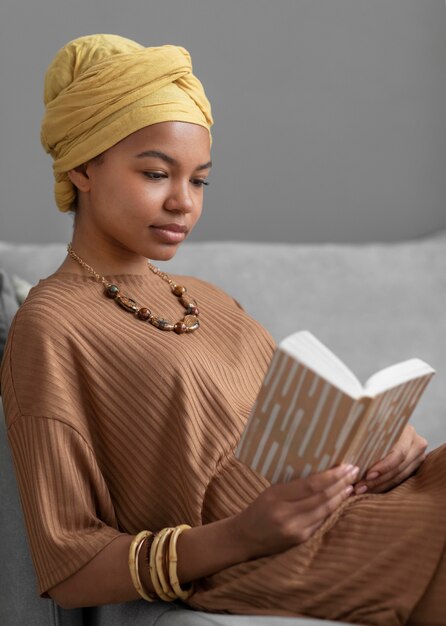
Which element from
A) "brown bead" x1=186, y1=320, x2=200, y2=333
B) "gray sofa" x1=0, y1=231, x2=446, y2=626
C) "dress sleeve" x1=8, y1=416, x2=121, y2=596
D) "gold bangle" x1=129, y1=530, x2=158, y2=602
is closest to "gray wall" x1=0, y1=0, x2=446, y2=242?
"gray sofa" x1=0, y1=231, x2=446, y2=626

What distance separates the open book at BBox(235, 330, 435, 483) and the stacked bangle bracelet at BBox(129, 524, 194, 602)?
157 millimetres

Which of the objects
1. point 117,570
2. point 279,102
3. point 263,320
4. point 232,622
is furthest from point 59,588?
point 279,102

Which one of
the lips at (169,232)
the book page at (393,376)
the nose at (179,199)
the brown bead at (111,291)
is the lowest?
the book page at (393,376)

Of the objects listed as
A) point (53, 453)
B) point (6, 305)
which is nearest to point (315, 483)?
point (53, 453)

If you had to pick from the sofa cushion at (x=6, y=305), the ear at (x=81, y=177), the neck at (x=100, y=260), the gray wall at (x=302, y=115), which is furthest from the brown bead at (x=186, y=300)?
the gray wall at (x=302, y=115)

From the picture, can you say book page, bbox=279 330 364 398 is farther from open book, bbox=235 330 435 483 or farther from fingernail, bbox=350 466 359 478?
fingernail, bbox=350 466 359 478

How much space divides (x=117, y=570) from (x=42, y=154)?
1.47 meters

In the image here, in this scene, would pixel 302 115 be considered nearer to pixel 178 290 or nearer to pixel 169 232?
pixel 178 290

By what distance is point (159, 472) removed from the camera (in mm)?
1413

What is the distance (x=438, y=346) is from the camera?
2197 mm

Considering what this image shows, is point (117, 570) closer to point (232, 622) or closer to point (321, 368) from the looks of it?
point (232, 622)

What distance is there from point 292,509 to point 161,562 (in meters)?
0.19

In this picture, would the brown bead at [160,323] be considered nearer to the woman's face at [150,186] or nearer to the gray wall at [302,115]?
the woman's face at [150,186]

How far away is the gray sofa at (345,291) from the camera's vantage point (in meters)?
2.14
